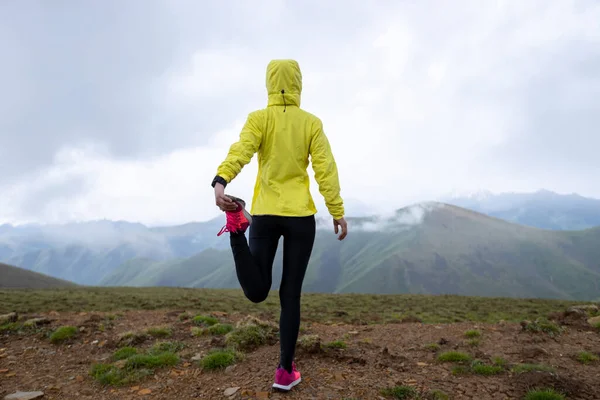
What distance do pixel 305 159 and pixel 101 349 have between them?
7.20m

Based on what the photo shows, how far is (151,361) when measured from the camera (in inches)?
265

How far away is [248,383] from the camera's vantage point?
5379 millimetres

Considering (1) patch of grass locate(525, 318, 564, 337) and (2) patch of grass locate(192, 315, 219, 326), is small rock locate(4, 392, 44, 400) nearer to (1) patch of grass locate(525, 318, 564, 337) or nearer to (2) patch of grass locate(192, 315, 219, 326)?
(2) patch of grass locate(192, 315, 219, 326)

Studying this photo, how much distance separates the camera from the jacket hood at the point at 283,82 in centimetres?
492

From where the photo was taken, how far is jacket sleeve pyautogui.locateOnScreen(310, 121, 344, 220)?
4727mm

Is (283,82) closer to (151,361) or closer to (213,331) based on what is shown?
(151,361)

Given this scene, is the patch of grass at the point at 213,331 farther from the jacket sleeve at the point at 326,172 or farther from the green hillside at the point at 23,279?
the green hillside at the point at 23,279

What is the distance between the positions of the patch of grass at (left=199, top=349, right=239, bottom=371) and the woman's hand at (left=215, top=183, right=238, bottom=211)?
3497 millimetres

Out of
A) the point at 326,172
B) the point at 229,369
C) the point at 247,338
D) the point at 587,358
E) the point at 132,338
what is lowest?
the point at 587,358

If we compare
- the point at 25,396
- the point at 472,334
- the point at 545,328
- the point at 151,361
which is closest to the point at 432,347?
the point at 472,334

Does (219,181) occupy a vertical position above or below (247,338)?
above

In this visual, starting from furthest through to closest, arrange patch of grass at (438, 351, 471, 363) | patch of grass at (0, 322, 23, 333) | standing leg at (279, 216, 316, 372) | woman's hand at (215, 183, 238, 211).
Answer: patch of grass at (0, 322, 23, 333) → patch of grass at (438, 351, 471, 363) → standing leg at (279, 216, 316, 372) → woman's hand at (215, 183, 238, 211)

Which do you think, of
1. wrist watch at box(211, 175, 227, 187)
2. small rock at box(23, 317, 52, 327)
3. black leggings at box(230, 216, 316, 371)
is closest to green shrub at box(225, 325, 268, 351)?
black leggings at box(230, 216, 316, 371)

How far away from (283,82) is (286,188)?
58.6 inches
